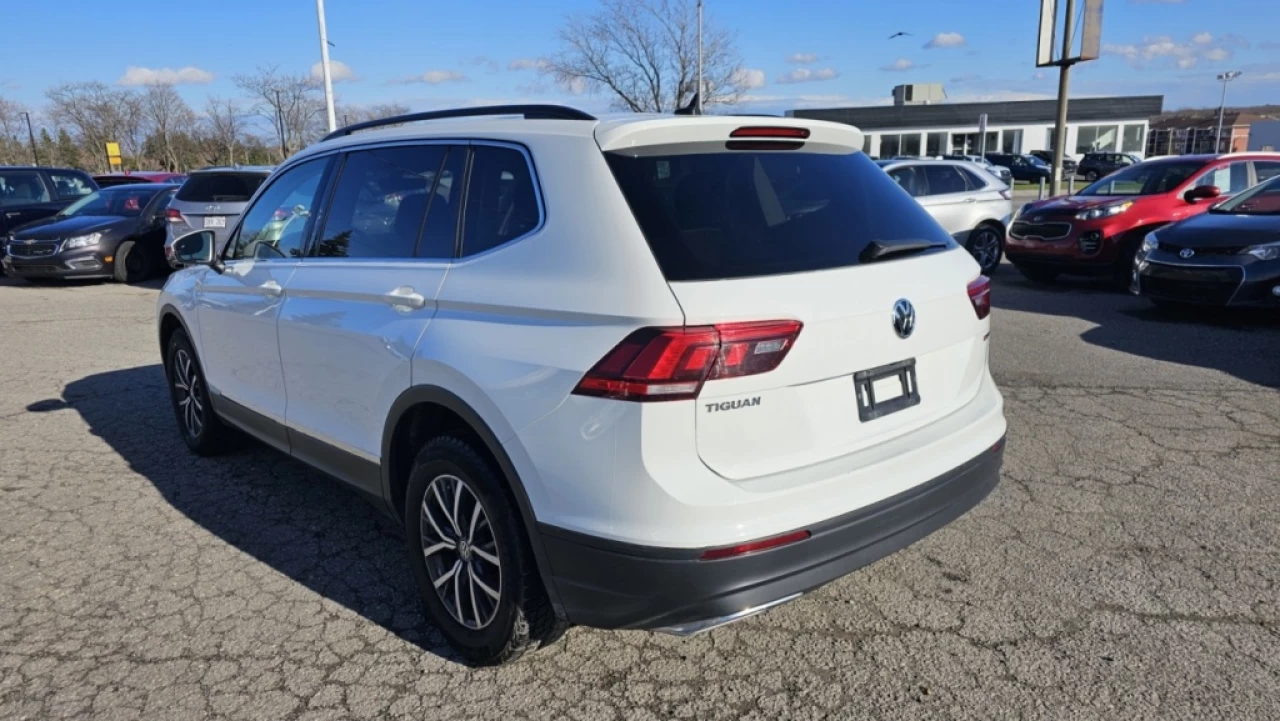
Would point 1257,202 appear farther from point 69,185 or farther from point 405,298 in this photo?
point 69,185

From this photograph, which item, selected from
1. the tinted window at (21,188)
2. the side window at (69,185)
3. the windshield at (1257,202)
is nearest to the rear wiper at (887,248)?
the windshield at (1257,202)

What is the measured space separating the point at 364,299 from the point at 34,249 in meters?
12.9

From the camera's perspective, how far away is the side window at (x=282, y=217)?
3975 mm

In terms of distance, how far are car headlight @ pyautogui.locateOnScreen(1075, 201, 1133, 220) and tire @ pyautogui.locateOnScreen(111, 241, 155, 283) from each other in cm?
1345

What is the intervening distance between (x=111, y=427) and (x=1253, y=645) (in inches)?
249

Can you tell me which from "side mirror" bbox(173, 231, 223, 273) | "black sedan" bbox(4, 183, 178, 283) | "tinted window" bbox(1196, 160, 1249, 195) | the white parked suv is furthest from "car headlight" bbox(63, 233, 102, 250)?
"tinted window" bbox(1196, 160, 1249, 195)

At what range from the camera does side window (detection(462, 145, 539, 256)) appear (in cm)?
281

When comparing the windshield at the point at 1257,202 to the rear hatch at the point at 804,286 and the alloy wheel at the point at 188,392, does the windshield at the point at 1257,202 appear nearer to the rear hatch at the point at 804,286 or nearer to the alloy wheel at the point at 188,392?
the rear hatch at the point at 804,286

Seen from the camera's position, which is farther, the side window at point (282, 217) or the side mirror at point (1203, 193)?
the side mirror at point (1203, 193)

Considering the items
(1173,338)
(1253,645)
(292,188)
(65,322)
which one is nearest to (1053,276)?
(1173,338)

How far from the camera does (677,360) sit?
231 centimetres

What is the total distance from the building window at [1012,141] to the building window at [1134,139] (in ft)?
20.0

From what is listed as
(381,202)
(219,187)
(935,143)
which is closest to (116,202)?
(219,187)

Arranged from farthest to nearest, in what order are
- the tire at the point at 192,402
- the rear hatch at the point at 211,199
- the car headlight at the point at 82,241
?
the car headlight at the point at 82,241 → the rear hatch at the point at 211,199 → the tire at the point at 192,402
